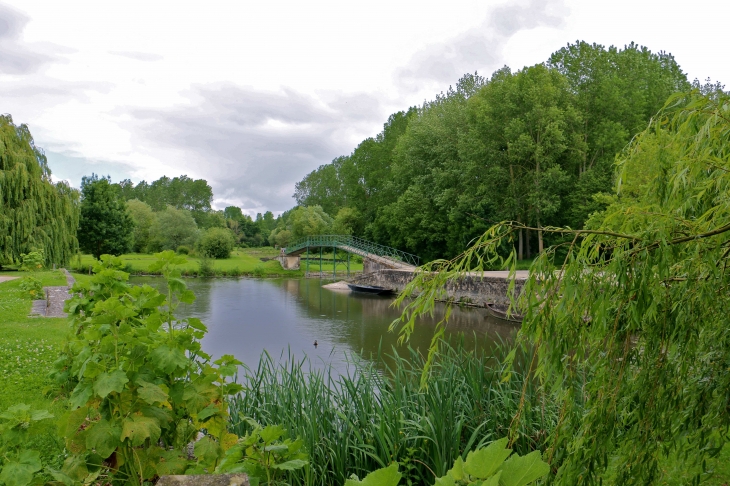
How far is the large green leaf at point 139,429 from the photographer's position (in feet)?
6.55

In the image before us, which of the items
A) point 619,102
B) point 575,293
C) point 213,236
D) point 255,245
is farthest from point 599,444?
point 255,245

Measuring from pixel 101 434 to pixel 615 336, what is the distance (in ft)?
6.64

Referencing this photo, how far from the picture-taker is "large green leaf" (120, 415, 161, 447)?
2.00 metres

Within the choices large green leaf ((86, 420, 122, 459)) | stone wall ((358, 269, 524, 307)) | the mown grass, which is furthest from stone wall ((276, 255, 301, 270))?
large green leaf ((86, 420, 122, 459))

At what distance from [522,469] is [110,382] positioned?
1739 millimetres

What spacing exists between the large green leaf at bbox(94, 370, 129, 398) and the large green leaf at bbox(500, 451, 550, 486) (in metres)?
1.67

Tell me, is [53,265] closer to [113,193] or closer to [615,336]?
[113,193]

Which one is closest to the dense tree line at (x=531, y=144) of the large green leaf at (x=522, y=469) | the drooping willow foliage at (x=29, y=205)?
the drooping willow foliage at (x=29, y=205)

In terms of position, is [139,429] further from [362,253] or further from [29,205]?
[362,253]

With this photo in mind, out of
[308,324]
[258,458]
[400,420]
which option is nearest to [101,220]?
[308,324]

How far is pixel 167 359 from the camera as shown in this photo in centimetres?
217

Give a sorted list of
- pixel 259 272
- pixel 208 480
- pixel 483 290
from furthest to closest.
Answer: pixel 259 272
pixel 483 290
pixel 208 480

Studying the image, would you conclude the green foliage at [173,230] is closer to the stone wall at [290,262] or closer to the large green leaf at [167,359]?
the stone wall at [290,262]

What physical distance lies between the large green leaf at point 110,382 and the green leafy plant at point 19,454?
217mm
